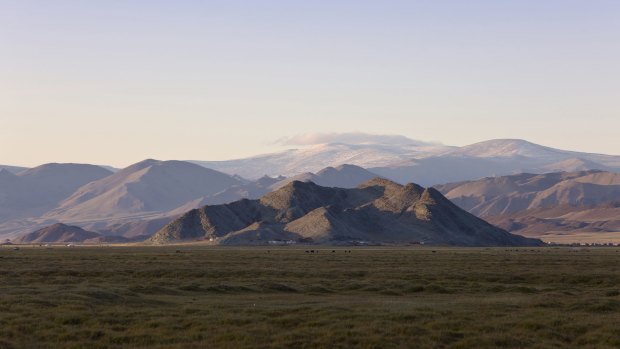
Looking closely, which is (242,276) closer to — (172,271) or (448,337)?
(172,271)

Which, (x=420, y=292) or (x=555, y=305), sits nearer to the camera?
(x=555, y=305)

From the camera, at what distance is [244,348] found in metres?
37.0

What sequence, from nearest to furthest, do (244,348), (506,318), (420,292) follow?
(244,348)
(506,318)
(420,292)

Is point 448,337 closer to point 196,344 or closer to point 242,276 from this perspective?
point 196,344

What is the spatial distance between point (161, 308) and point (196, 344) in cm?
1084

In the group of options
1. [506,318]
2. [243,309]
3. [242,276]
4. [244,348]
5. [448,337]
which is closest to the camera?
[244,348]

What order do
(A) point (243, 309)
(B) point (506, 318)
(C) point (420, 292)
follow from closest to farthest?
1. (B) point (506, 318)
2. (A) point (243, 309)
3. (C) point (420, 292)

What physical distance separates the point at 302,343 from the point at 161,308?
12.5 m

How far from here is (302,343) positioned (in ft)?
125

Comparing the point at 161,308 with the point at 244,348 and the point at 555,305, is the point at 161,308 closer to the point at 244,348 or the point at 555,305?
the point at 244,348

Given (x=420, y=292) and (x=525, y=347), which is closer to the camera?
(x=525, y=347)

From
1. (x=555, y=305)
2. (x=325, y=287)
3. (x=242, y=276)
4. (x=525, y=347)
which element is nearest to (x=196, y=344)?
(x=525, y=347)

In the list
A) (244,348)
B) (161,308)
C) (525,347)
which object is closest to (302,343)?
(244,348)

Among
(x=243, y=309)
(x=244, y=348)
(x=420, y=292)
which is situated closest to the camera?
(x=244, y=348)
